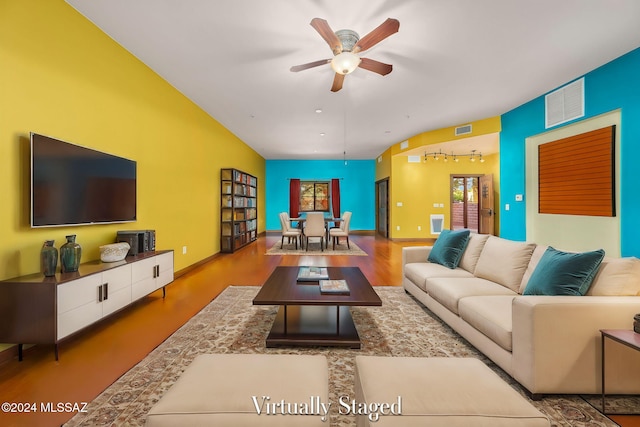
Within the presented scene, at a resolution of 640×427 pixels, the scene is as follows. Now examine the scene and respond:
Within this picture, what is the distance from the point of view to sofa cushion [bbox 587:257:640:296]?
5.28 ft

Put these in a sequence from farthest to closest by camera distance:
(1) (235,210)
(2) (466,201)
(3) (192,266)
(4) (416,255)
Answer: (2) (466,201) < (1) (235,210) < (3) (192,266) < (4) (416,255)

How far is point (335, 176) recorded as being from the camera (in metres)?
10.3

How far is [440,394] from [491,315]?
1.09m

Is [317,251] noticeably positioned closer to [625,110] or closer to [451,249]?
[451,249]

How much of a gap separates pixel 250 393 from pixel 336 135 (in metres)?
6.38

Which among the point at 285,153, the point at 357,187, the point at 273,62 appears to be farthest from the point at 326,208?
the point at 273,62

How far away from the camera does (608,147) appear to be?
3324 millimetres

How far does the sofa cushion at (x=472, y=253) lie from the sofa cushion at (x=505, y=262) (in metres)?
0.13

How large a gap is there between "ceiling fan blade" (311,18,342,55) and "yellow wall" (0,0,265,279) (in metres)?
2.12

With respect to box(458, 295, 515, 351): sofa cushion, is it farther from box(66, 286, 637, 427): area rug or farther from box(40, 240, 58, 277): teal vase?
box(40, 240, 58, 277): teal vase

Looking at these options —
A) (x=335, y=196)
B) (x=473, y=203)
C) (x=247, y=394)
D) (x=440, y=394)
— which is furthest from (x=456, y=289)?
(x=335, y=196)

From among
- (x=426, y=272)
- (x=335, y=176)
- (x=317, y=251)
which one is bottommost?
(x=317, y=251)

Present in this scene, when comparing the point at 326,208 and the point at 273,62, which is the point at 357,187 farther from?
the point at 273,62

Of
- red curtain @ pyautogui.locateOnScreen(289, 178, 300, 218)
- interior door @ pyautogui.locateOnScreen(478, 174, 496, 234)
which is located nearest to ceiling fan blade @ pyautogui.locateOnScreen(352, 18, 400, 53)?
interior door @ pyautogui.locateOnScreen(478, 174, 496, 234)
